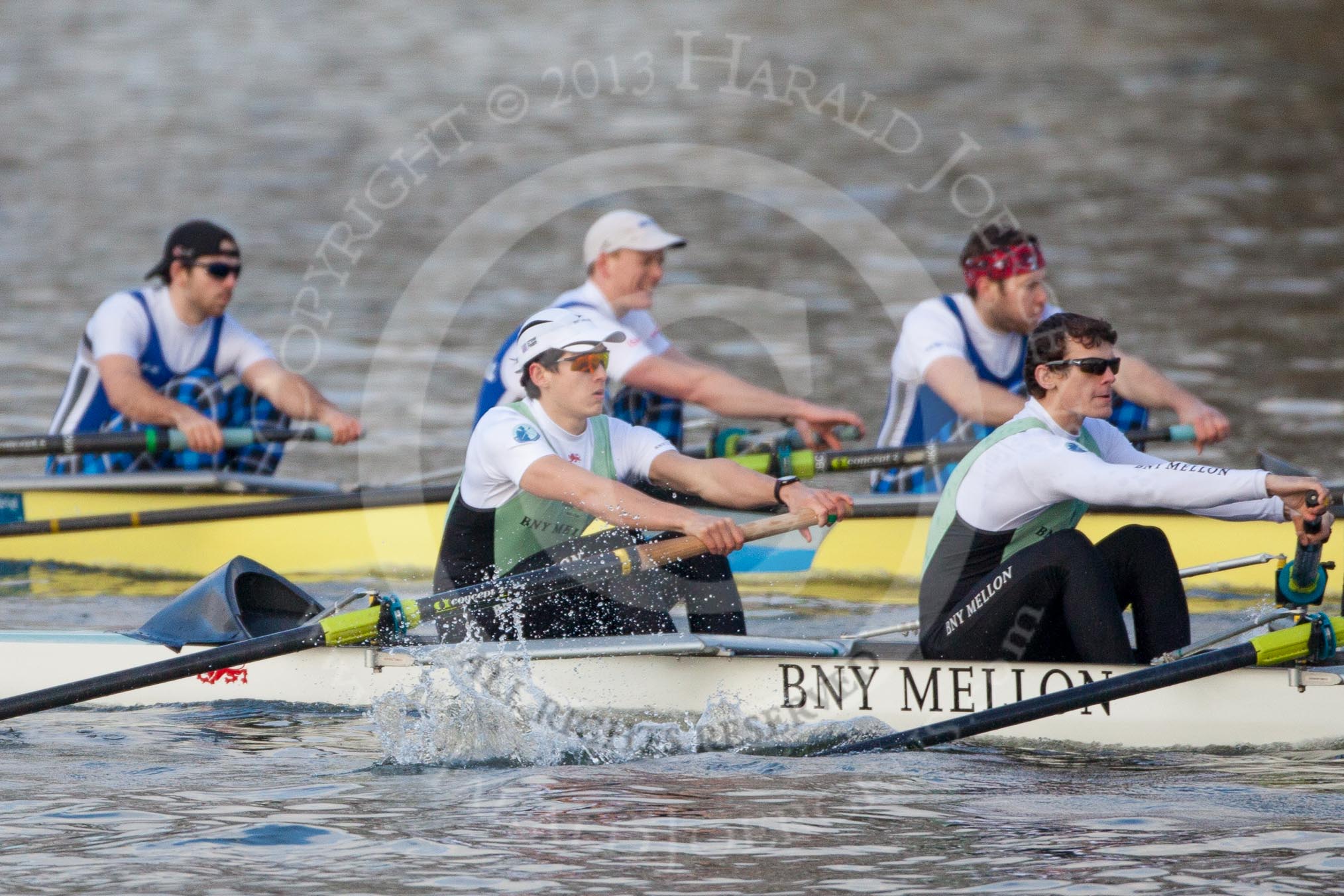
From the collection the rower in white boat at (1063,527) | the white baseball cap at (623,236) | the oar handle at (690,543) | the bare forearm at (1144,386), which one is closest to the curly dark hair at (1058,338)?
the rower in white boat at (1063,527)

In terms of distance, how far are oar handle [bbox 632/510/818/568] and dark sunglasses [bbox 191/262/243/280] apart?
13.4 feet

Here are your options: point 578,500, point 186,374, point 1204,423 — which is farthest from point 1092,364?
point 186,374

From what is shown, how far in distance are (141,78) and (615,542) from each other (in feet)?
87.8

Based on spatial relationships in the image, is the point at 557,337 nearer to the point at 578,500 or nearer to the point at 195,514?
the point at 578,500

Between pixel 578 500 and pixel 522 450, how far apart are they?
0.26 m

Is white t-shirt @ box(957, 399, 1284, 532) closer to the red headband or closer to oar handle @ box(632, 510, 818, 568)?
oar handle @ box(632, 510, 818, 568)

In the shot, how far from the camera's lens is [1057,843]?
215 inches

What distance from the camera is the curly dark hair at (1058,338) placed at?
6.28 metres

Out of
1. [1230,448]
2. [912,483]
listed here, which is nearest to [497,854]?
[912,483]

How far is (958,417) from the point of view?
9.38m

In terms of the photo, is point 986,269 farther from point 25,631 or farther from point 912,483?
point 25,631

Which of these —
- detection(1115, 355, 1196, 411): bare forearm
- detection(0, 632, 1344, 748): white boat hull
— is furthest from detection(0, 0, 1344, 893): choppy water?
detection(1115, 355, 1196, 411): bare forearm

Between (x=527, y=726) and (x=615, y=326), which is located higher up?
(x=615, y=326)

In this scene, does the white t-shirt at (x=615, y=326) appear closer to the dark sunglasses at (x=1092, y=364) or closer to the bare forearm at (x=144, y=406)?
the bare forearm at (x=144, y=406)
